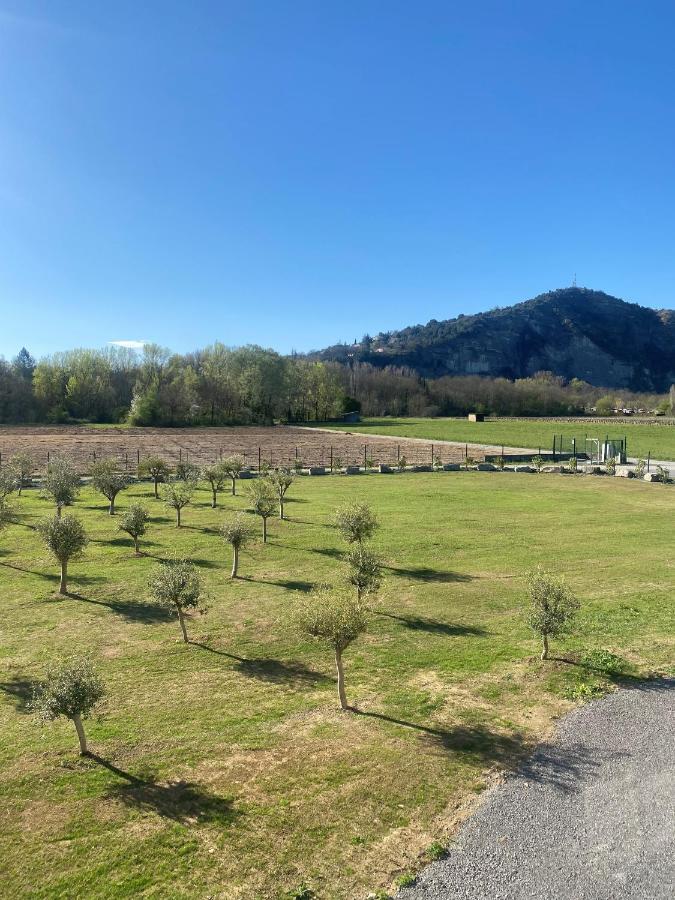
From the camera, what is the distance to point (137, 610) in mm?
17000

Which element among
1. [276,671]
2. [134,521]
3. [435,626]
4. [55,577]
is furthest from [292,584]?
[55,577]

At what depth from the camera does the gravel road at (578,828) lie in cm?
709

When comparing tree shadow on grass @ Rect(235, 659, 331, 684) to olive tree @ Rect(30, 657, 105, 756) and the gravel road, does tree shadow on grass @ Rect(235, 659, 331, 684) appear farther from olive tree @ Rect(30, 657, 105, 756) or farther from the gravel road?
the gravel road

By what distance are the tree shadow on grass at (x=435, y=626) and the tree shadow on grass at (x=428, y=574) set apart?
11.7ft

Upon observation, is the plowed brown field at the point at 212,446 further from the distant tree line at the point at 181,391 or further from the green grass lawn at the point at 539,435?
the distant tree line at the point at 181,391

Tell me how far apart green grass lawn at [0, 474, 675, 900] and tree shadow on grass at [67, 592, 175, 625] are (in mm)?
82

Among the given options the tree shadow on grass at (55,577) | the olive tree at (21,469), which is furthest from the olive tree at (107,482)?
the tree shadow on grass at (55,577)

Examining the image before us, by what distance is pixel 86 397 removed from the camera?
112m

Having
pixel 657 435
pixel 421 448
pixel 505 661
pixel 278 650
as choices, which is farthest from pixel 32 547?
pixel 657 435

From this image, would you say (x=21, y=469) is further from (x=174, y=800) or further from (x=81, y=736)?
(x=174, y=800)

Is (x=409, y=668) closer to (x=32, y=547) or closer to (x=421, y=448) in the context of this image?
(x=32, y=547)

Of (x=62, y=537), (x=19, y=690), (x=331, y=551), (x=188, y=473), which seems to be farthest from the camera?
(x=188, y=473)

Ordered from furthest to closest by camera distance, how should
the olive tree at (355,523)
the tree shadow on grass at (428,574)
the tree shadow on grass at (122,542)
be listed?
the tree shadow on grass at (122,542) < the olive tree at (355,523) < the tree shadow on grass at (428,574)

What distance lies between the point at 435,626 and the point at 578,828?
7774mm
